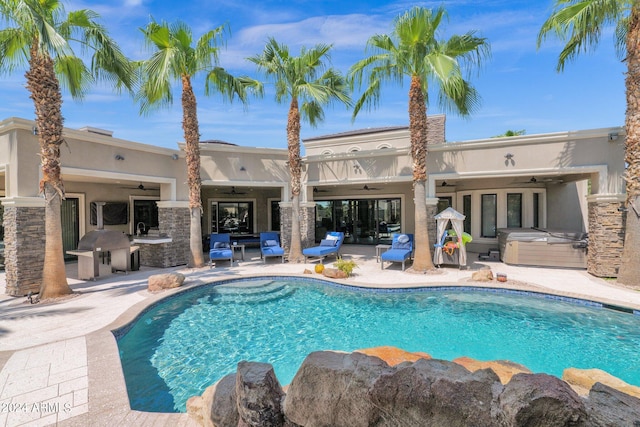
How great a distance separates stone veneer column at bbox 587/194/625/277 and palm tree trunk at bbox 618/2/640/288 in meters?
1.09

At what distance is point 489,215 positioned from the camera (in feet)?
53.2

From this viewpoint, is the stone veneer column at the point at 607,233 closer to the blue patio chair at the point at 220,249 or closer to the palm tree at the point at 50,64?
the blue patio chair at the point at 220,249

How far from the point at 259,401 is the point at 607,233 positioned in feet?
43.7

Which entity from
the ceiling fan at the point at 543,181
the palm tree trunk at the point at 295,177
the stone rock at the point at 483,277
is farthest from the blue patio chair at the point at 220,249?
the ceiling fan at the point at 543,181

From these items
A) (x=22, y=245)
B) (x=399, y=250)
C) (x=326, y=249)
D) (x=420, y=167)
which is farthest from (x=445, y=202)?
(x=22, y=245)

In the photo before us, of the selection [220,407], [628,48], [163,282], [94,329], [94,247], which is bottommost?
[94,329]

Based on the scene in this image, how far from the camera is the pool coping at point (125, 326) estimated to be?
141 inches

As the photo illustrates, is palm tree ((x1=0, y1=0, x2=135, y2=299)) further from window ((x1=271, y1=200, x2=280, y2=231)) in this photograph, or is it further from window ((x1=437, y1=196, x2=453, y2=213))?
window ((x1=437, y1=196, x2=453, y2=213))

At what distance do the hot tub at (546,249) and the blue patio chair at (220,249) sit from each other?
12109 millimetres

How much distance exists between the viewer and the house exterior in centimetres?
928

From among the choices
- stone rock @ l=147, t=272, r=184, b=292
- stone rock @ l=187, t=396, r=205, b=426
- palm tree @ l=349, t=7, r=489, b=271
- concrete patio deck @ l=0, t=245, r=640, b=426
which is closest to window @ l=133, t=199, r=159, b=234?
concrete patio deck @ l=0, t=245, r=640, b=426

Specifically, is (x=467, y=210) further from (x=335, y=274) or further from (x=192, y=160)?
(x=192, y=160)

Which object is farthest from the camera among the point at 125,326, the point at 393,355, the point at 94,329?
the point at 125,326

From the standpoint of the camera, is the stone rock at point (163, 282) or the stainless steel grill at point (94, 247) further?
the stainless steel grill at point (94, 247)
